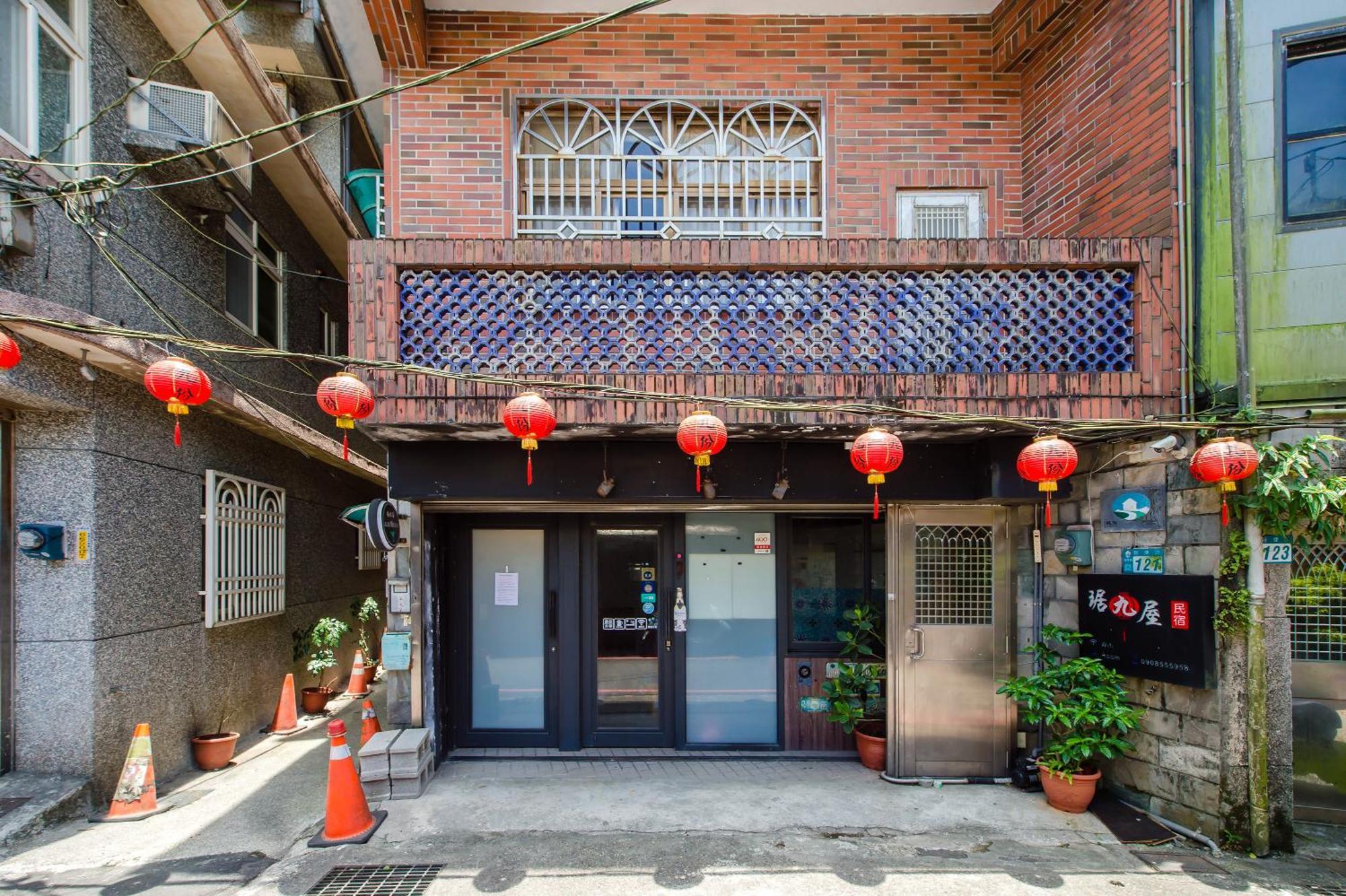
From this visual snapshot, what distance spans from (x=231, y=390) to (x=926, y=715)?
772 cm

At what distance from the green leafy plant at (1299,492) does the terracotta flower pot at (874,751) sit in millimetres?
3625

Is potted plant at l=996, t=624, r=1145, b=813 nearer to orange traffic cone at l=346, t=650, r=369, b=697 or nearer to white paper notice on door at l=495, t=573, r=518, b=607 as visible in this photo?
white paper notice on door at l=495, t=573, r=518, b=607

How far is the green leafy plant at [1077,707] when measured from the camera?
19.2 ft

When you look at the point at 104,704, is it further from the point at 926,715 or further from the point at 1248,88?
the point at 1248,88

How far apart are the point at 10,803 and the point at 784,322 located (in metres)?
7.08

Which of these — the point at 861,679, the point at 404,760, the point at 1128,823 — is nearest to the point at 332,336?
the point at 404,760

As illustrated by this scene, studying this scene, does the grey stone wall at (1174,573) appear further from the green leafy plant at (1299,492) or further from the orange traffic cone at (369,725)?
the orange traffic cone at (369,725)

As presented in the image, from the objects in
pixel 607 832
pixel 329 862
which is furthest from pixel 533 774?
pixel 329 862

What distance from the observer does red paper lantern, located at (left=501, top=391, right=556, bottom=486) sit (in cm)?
511

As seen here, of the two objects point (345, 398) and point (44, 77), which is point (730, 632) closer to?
point (345, 398)

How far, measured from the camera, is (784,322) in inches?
239

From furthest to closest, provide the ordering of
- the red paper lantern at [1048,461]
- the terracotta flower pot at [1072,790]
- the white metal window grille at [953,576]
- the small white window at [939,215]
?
1. the small white window at [939,215]
2. the white metal window grille at [953,576]
3. the terracotta flower pot at [1072,790]
4. the red paper lantern at [1048,461]

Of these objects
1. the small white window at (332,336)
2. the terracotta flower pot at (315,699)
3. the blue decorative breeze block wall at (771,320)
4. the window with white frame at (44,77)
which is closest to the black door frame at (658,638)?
the blue decorative breeze block wall at (771,320)

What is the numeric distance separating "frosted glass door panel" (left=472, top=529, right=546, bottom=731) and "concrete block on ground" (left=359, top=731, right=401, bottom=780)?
1.38 metres
